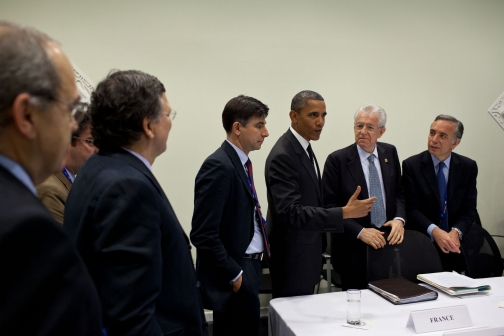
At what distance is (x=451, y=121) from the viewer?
2.89 meters

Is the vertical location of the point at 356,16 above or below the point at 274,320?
above

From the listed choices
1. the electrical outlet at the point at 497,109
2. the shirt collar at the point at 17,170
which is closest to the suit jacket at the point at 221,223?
the shirt collar at the point at 17,170

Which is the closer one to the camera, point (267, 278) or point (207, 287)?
point (207, 287)

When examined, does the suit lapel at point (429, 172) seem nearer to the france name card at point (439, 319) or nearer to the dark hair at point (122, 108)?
the france name card at point (439, 319)

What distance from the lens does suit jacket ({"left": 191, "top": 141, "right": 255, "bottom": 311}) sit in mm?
1890

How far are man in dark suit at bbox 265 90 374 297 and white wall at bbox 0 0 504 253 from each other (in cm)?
118

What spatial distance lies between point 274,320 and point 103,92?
1287mm

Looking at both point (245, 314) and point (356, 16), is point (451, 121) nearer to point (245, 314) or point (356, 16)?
point (356, 16)

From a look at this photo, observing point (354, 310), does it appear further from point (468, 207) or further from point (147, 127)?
point (468, 207)

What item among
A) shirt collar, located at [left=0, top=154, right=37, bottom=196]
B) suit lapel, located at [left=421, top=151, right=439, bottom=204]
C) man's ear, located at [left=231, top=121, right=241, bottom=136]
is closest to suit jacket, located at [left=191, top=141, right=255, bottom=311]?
man's ear, located at [left=231, top=121, right=241, bottom=136]

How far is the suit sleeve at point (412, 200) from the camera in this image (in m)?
2.78

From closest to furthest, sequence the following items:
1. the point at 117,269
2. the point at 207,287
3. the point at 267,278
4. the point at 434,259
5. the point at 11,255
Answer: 1. the point at 11,255
2. the point at 117,269
3. the point at 207,287
4. the point at 434,259
5. the point at 267,278

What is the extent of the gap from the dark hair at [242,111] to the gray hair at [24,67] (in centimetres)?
153

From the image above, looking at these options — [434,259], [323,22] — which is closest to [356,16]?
[323,22]
